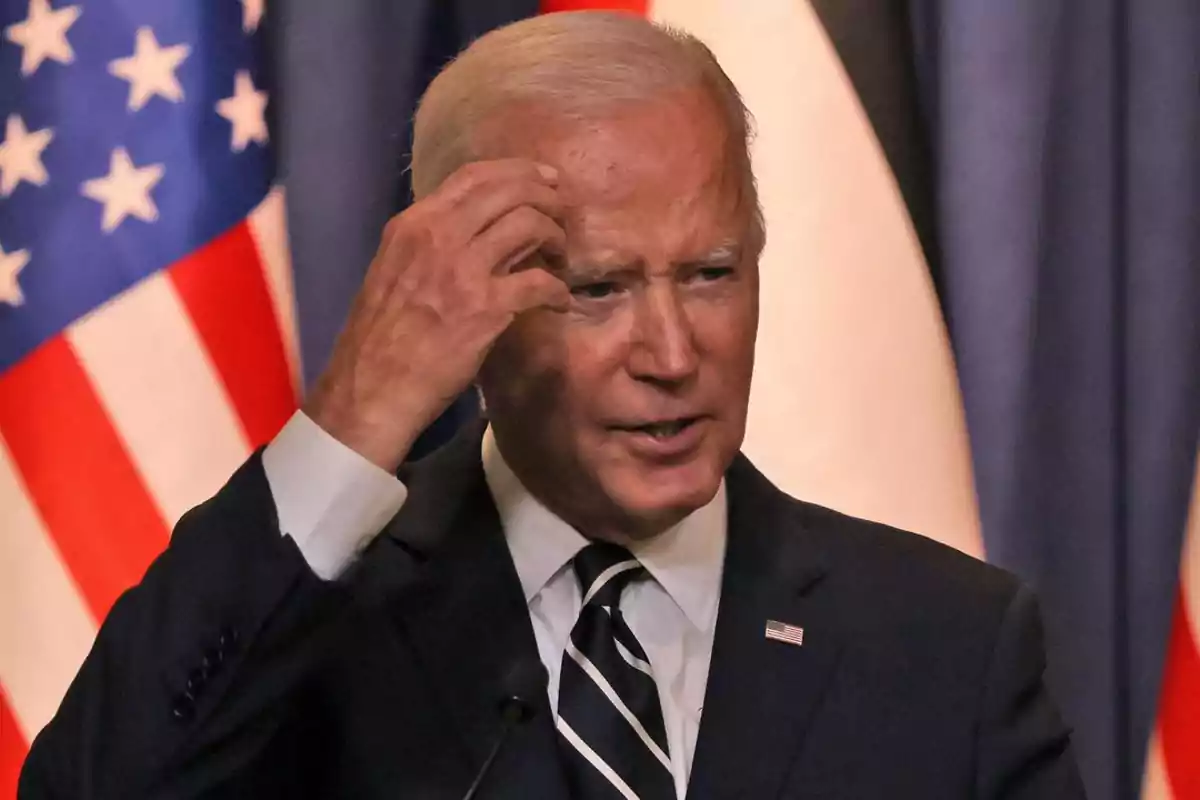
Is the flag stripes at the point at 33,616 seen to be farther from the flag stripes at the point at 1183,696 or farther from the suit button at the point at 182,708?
the flag stripes at the point at 1183,696

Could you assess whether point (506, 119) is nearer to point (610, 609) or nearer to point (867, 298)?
point (610, 609)

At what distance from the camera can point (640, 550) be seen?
118 centimetres

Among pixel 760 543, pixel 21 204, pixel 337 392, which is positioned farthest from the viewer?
pixel 21 204

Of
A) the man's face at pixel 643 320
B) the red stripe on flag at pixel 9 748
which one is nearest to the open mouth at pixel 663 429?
the man's face at pixel 643 320

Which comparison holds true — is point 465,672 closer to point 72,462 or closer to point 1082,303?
point 72,462

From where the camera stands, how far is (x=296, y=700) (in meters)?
1.10

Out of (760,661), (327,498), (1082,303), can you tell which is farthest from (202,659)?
(1082,303)

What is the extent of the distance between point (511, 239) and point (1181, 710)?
114 cm

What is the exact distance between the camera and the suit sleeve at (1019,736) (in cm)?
116

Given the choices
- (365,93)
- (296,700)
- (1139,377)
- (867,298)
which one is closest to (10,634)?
(296,700)

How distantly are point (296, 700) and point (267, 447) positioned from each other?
24cm

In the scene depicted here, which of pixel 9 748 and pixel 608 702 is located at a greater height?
pixel 608 702

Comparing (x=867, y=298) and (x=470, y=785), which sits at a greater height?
(x=867, y=298)

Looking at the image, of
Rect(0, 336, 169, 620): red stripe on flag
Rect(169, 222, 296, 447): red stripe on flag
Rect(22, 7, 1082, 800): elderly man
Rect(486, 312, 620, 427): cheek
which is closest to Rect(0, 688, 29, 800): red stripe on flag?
Rect(0, 336, 169, 620): red stripe on flag
